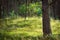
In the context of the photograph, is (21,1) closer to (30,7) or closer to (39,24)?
(30,7)

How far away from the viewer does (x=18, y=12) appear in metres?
20.4

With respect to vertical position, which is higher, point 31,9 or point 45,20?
point 45,20

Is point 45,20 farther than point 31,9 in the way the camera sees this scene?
No

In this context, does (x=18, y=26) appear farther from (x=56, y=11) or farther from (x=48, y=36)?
(x=56, y=11)

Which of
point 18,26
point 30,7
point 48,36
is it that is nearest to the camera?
point 48,36

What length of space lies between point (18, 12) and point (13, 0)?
142cm

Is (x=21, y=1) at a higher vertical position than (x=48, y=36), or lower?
higher

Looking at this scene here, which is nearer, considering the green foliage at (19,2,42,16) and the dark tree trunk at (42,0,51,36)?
the dark tree trunk at (42,0,51,36)

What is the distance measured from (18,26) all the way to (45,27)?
165 inches

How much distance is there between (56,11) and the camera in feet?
68.6

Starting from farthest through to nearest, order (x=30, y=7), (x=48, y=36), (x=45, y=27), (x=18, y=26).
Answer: (x=30, y=7) → (x=18, y=26) → (x=45, y=27) → (x=48, y=36)

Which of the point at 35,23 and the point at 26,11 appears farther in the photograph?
the point at 26,11

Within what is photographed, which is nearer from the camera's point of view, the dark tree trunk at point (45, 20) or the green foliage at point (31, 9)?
the dark tree trunk at point (45, 20)

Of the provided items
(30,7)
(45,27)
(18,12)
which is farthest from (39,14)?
(45,27)
